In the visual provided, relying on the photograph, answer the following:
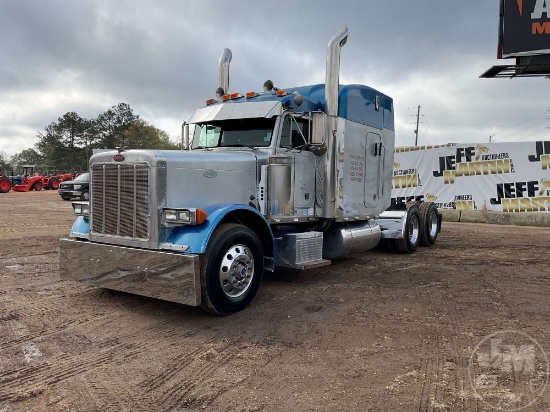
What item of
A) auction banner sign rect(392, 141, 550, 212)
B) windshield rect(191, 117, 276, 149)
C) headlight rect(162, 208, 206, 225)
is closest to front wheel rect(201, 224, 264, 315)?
headlight rect(162, 208, 206, 225)

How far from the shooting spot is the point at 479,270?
26.7ft

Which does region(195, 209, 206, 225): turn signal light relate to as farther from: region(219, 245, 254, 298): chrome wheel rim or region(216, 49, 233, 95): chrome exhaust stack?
region(216, 49, 233, 95): chrome exhaust stack

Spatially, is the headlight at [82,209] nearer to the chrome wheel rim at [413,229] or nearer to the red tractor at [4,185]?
the chrome wheel rim at [413,229]

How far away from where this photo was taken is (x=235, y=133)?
22.2 ft

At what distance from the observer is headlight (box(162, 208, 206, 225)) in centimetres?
488

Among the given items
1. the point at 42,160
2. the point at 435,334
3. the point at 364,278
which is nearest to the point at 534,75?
the point at 364,278

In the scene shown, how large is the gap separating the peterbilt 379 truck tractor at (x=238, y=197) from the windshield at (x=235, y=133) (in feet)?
0.06

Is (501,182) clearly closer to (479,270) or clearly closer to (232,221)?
(479,270)

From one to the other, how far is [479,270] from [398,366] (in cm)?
493

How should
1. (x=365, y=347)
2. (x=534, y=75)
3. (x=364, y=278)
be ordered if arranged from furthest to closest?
(x=534, y=75) → (x=364, y=278) → (x=365, y=347)

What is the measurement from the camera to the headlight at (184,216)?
4.88 metres

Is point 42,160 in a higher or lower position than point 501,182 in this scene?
higher

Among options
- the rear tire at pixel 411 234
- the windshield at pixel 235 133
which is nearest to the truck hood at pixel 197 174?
the windshield at pixel 235 133

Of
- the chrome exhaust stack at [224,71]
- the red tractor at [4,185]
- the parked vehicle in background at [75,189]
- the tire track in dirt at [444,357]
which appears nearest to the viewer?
the tire track in dirt at [444,357]
